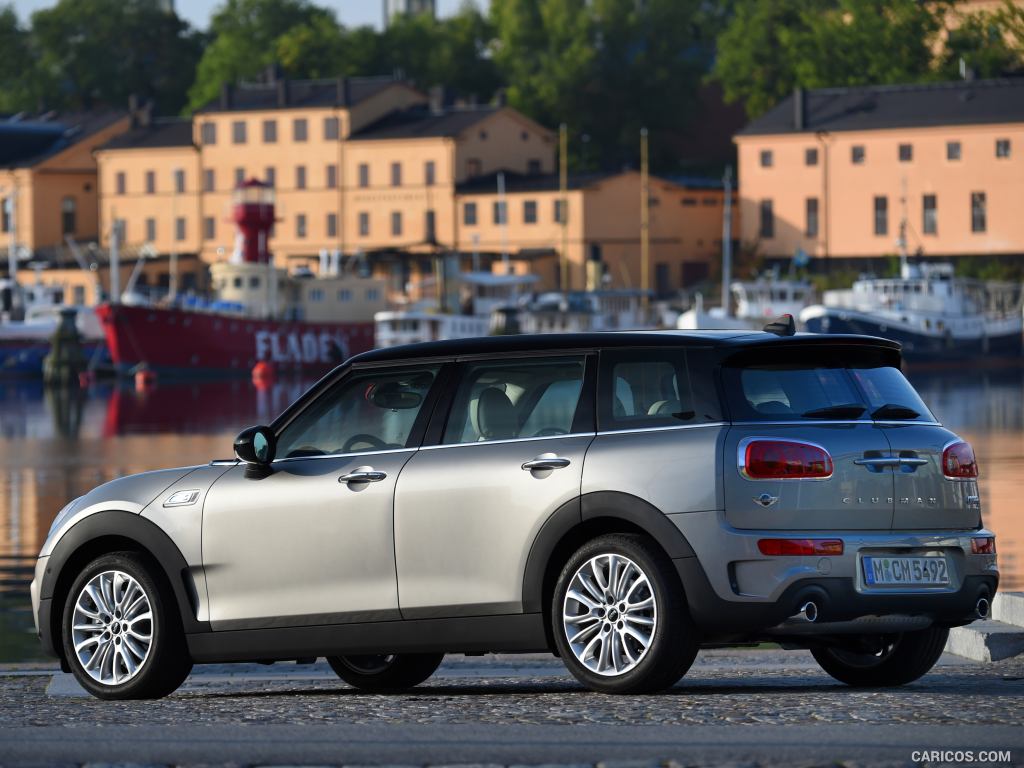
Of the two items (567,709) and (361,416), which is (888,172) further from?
(567,709)

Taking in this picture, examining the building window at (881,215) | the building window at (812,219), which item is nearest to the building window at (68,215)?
the building window at (812,219)

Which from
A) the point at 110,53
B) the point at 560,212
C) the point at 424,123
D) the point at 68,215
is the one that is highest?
the point at 110,53

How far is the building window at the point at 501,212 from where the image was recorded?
113963mm

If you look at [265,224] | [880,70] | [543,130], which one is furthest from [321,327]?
[880,70]

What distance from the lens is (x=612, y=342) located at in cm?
1009

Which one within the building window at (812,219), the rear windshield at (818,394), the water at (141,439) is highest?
the building window at (812,219)

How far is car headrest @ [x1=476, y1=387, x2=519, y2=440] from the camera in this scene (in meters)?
10.2

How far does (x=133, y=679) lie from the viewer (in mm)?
10664

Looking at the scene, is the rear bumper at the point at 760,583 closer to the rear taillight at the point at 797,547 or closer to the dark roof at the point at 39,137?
the rear taillight at the point at 797,547

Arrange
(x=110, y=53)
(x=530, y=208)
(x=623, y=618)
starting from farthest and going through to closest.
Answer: (x=110, y=53) < (x=530, y=208) < (x=623, y=618)

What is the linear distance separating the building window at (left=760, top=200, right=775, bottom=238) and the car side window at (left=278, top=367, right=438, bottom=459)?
10006cm

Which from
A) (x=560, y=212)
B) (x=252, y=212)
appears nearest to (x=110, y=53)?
(x=560, y=212)

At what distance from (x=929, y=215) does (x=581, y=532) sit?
98.6 m

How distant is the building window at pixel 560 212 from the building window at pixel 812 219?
11666 millimetres
